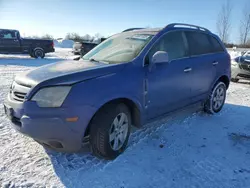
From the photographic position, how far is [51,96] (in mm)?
2566

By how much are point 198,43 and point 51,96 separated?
310 cm

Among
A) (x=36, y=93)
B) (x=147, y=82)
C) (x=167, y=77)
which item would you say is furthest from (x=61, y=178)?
(x=167, y=77)

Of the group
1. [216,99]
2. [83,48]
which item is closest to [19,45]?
[83,48]

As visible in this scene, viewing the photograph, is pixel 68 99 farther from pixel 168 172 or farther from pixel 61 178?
pixel 168 172

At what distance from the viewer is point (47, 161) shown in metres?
3.00

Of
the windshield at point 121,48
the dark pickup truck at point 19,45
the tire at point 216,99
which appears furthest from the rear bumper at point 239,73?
the dark pickup truck at point 19,45

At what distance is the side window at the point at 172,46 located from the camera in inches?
138

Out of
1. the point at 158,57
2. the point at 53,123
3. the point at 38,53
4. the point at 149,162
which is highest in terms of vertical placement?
the point at 158,57

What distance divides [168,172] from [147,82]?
1.22m

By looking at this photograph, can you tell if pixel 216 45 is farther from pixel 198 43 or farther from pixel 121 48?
pixel 121 48

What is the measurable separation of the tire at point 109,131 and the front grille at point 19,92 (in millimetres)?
855

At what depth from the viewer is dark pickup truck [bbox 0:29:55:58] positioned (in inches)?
663

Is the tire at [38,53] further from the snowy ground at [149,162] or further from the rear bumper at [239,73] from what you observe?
the snowy ground at [149,162]

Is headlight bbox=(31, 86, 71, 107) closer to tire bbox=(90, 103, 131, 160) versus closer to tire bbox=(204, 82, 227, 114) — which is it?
tire bbox=(90, 103, 131, 160)
